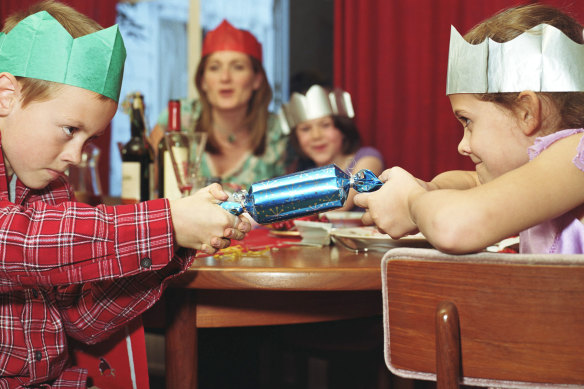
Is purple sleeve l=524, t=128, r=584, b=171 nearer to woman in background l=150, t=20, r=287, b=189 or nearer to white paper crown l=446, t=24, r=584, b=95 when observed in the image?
white paper crown l=446, t=24, r=584, b=95

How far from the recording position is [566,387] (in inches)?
23.8

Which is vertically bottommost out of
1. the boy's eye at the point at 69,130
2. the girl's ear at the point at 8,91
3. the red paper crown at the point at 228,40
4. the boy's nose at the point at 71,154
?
the boy's nose at the point at 71,154

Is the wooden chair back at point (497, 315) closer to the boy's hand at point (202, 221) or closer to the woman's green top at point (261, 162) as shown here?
the boy's hand at point (202, 221)

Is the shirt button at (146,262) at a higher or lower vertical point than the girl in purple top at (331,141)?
lower

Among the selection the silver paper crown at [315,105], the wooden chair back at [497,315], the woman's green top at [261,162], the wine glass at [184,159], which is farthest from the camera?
the woman's green top at [261,162]

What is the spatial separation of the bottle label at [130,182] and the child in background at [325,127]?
0.93 m

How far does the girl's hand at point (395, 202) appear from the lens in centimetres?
81

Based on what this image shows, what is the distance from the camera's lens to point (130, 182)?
161 cm

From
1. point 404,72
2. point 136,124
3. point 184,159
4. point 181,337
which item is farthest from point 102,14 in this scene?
point 181,337

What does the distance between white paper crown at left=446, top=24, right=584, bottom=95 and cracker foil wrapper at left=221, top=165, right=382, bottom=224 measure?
0.24m

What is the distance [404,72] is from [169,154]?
4.51 feet

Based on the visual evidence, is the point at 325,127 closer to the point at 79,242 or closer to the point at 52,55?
the point at 52,55

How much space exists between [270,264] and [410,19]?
187 centimetres

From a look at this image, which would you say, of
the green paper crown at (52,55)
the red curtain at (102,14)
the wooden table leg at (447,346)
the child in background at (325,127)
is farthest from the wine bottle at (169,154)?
the red curtain at (102,14)
